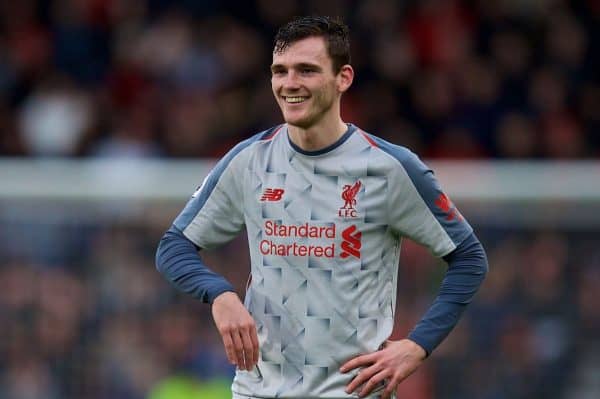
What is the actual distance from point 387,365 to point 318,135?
0.81 m

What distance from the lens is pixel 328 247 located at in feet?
15.7

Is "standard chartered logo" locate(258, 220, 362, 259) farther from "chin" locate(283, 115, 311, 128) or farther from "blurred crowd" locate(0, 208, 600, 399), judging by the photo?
"blurred crowd" locate(0, 208, 600, 399)

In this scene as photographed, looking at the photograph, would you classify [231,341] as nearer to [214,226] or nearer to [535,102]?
[214,226]

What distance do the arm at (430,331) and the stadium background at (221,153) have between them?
12.8ft

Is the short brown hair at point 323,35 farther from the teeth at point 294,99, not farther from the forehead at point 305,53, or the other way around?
the teeth at point 294,99

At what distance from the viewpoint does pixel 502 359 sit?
8836 mm

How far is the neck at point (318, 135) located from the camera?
4.84 m

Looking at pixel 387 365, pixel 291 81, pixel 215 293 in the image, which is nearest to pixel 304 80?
pixel 291 81

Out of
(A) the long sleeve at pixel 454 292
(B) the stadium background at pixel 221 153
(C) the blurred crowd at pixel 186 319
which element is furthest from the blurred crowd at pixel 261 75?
(A) the long sleeve at pixel 454 292

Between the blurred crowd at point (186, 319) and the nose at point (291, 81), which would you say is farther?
the blurred crowd at point (186, 319)

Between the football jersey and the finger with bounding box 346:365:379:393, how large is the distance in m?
0.03

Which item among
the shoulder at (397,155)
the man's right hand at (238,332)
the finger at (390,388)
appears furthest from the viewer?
the shoulder at (397,155)

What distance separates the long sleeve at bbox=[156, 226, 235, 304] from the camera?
188 inches

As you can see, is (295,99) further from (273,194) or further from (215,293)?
(215,293)
